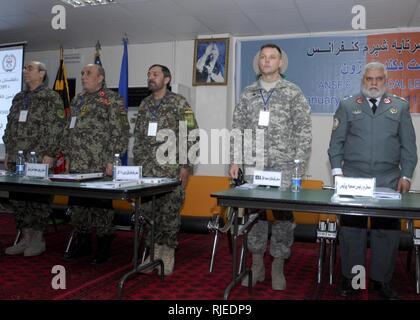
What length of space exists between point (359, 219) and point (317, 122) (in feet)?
10.8

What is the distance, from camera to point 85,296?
8.96 feet

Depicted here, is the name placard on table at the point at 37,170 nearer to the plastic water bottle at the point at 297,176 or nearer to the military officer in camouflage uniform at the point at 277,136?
the military officer in camouflage uniform at the point at 277,136

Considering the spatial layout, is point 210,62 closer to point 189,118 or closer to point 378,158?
point 189,118

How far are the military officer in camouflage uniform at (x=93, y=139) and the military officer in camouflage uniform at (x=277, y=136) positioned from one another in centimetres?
126

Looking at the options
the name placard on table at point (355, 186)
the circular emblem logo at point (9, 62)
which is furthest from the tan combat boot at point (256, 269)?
the circular emblem logo at point (9, 62)

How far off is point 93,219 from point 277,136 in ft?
5.88

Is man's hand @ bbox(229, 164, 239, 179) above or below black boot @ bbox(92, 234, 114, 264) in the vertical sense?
above

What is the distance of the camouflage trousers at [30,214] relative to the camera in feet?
12.7

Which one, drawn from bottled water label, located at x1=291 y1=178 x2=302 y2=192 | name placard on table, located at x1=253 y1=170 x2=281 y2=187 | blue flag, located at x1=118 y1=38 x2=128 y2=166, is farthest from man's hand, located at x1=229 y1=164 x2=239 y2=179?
blue flag, located at x1=118 y1=38 x2=128 y2=166

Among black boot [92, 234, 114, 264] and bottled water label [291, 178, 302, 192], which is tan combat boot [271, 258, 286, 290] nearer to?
bottled water label [291, 178, 302, 192]

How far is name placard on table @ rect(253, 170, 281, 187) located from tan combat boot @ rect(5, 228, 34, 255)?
238 cm

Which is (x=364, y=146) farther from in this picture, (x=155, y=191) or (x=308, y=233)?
(x=155, y=191)

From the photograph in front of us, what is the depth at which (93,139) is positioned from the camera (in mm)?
3721

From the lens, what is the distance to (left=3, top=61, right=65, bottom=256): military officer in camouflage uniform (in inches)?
153
